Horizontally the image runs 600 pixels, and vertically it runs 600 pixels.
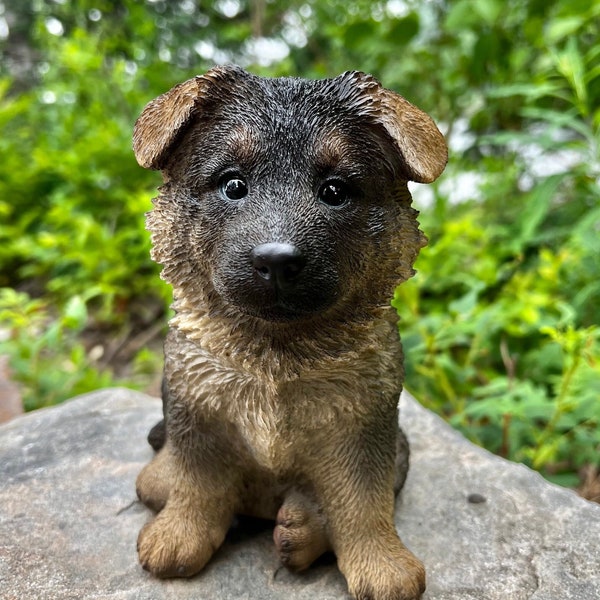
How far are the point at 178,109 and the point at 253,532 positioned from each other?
99 cm

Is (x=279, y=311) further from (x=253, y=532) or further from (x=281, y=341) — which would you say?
(x=253, y=532)

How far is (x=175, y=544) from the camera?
131 centimetres

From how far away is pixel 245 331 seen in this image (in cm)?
117

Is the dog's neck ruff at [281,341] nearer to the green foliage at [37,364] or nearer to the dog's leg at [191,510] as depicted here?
the dog's leg at [191,510]

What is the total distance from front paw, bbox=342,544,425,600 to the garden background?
0.78 m

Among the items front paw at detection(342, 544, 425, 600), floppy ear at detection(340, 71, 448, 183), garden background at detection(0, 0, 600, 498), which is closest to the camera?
floppy ear at detection(340, 71, 448, 183)

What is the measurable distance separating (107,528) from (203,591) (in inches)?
13.0

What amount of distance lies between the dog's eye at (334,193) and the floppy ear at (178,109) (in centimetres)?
26

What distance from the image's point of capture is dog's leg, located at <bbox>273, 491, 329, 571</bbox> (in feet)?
4.27

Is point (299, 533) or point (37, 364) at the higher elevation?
point (299, 533)

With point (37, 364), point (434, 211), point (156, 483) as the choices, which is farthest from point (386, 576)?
point (434, 211)

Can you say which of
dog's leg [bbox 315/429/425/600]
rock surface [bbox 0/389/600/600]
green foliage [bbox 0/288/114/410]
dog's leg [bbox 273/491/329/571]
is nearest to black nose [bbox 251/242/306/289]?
dog's leg [bbox 315/429/425/600]

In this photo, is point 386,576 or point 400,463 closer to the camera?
point 386,576

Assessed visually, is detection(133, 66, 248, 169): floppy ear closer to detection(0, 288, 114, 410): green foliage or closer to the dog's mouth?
the dog's mouth
